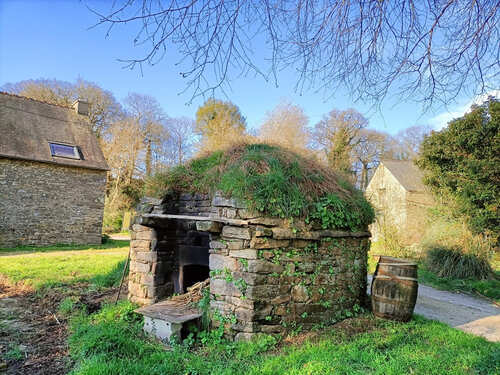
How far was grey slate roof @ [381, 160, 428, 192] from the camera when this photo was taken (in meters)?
17.2

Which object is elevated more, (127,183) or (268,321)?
(127,183)

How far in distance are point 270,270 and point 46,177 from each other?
12.3 m

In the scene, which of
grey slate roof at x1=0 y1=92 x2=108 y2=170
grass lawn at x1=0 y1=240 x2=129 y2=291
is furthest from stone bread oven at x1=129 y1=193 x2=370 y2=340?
grey slate roof at x1=0 y1=92 x2=108 y2=170

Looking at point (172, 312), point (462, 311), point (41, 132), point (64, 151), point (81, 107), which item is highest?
point (81, 107)

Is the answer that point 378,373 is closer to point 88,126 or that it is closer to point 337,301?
point 337,301

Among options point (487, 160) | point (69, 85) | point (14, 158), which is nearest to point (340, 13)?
point (487, 160)

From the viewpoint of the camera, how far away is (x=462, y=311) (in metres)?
6.23

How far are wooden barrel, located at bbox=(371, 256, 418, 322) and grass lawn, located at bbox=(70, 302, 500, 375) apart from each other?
243 millimetres

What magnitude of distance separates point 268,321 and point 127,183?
19734 mm

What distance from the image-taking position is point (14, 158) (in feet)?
39.2

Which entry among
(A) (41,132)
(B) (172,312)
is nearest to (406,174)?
(B) (172,312)

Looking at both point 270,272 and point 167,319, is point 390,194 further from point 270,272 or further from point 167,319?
point 167,319

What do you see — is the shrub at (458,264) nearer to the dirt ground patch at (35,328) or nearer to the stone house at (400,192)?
the stone house at (400,192)

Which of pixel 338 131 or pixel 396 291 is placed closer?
pixel 396 291
